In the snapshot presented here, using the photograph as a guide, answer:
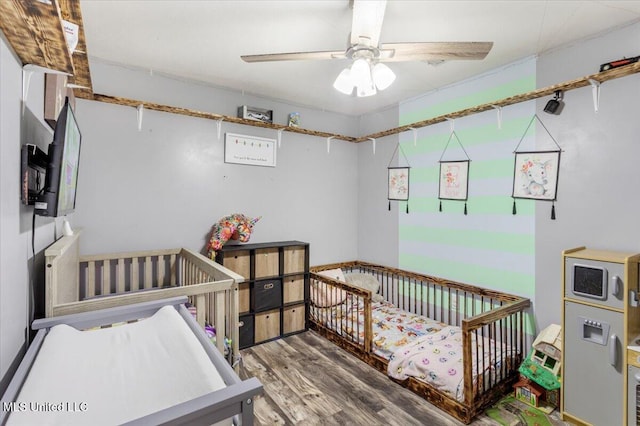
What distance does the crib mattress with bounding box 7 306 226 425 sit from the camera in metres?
0.80

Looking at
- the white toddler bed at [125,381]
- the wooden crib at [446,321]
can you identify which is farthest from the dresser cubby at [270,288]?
the white toddler bed at [125,381]

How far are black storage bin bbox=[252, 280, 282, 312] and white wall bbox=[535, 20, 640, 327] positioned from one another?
228cm

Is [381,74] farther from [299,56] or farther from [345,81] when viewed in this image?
[299,56]

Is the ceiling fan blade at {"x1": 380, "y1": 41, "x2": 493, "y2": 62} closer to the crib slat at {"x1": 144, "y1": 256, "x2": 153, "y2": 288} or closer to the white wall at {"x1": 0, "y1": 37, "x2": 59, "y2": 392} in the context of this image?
the white wall at {"x1": 0, "y1": 37, "x2": 59, "y2": 392}

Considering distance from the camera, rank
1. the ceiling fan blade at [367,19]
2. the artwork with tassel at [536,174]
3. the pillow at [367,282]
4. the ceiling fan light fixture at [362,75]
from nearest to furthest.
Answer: the ceiling fan blade at [367,19], the ceiling fan light fixture at [362,75], the artwork with tassel at [536,174], the pillow at [367,282]

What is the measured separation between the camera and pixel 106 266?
257 centimetres

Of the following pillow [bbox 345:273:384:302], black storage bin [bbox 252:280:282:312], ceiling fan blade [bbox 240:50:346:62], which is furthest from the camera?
pillow [bbox 345:273:384:302]

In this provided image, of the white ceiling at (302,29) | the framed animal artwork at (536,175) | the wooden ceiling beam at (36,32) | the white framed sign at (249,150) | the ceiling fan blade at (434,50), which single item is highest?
the white ceiling at (302,29)

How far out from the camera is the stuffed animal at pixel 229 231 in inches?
113

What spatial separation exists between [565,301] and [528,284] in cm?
53

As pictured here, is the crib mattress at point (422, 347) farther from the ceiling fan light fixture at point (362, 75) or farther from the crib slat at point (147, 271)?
the ceiling fan light fixture at point (362, 75)

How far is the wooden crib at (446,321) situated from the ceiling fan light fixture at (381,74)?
1557mm

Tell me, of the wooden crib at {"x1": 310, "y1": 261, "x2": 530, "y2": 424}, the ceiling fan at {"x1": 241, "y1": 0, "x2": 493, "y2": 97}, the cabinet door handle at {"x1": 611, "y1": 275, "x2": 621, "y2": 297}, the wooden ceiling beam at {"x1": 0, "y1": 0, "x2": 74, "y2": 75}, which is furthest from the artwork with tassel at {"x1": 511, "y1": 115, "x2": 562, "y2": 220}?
the wooden ceiling beam at {"x1": 0, "y1": 0, "x2": 74, "y2": 75}

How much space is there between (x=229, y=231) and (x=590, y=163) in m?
2.92
